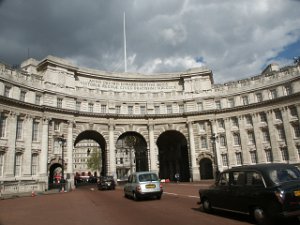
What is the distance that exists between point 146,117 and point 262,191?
1600 inches

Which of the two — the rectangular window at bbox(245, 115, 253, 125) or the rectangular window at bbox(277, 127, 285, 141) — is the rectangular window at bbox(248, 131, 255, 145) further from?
the rectangular window at bbox(277, 127, 285, 141)

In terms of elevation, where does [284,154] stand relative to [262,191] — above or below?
above

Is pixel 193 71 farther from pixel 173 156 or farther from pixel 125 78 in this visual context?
pixel 173 156

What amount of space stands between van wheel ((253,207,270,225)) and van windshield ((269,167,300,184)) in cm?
110

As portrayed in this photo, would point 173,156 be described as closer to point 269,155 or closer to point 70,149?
point 269,155

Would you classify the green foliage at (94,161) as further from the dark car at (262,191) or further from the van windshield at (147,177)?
the dark car at (262,191)

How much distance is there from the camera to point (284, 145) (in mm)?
43188

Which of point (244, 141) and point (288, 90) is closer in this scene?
point (288, 90)

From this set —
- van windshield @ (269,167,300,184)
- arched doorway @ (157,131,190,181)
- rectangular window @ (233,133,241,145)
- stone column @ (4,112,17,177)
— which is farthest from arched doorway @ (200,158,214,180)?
van windshield @ (269,167,300,184)

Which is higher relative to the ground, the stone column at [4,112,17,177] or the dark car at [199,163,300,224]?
the stone column at [4,112,17,177]

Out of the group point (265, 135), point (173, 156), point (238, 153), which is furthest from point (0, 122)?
point (265, 135)

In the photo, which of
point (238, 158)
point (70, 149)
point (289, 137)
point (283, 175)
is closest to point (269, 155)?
point (289, 137)

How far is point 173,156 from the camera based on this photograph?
55.8 m

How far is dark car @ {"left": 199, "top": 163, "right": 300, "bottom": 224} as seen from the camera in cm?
870
